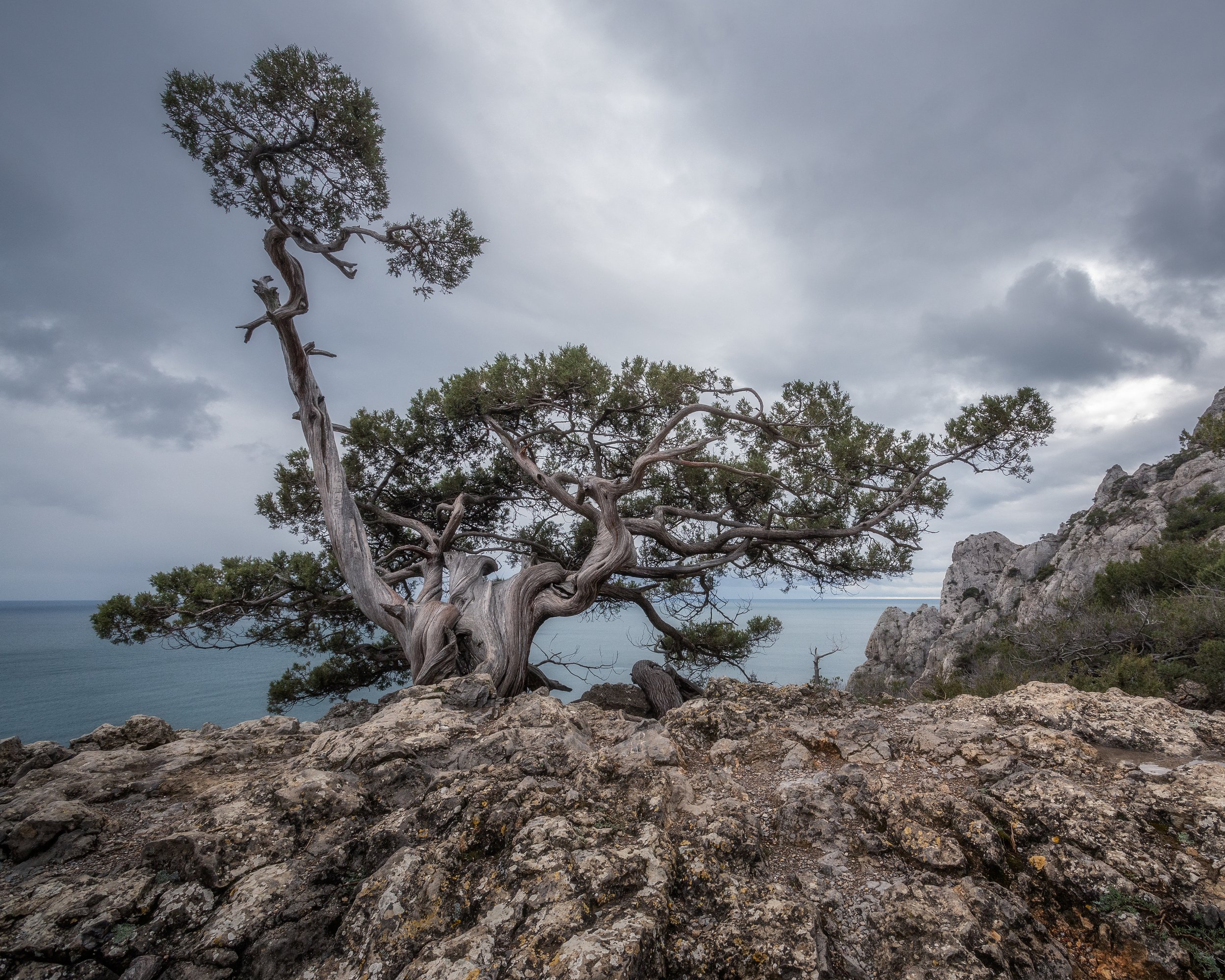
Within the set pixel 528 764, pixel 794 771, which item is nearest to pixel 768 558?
pixel 794 771

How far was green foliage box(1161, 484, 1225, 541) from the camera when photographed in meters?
16.5

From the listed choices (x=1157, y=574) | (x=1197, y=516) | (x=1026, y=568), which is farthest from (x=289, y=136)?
(x=1026, y=568)

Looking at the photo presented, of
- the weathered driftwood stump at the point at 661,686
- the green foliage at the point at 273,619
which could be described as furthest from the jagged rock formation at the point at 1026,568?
the green foliage at the point at 273,619

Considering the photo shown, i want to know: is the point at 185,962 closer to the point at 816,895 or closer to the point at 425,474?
the point at 816,895

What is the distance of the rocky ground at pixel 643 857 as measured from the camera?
183 cm

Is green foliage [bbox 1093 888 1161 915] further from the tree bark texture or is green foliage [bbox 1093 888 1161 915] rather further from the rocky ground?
the tree bark texture

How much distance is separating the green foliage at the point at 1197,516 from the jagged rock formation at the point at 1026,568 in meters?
0.57

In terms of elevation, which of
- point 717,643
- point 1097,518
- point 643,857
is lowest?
point 717,643

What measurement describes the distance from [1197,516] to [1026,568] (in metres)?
8.84

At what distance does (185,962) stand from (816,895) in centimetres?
249

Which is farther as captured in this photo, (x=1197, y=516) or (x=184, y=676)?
(x=1197, y=516)

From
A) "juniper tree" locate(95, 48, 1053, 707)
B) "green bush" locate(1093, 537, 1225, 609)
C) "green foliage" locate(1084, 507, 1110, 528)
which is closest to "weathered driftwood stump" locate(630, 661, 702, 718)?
"juniper tree" locate(95, 48, 1053, 707)

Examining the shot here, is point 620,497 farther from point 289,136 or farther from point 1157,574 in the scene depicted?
point 1157,574

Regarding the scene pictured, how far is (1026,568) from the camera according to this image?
26.8 metres
